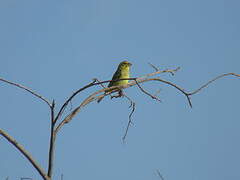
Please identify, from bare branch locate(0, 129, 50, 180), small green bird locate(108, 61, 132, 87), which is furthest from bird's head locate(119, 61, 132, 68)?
bare branch locate(0, 129, 50, 180)

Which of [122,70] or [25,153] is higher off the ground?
[122,70]

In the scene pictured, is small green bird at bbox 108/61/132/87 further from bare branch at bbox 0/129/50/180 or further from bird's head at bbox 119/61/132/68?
bare branch at bbox 0/129/50/180

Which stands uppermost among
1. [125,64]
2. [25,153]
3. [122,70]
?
[125,64]

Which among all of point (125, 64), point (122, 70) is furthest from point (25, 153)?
point (125, 64)

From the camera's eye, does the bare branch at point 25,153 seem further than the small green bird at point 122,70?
No

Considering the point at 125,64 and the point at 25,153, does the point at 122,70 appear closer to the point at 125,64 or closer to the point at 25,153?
the point at 125,64

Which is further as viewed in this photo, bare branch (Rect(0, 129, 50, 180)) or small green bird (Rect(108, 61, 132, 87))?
small green bird (Rect(108, 61, 132, 87))

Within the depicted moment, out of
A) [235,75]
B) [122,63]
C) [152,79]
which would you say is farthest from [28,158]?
[122,63]

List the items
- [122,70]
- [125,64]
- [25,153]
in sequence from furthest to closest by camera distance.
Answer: [125,64]
[122,70]
[25,153]

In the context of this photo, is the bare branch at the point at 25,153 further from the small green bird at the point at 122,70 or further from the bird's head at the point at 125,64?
the bird's head at the point at 125,64

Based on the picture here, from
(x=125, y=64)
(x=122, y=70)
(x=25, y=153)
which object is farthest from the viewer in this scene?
(x=125, y=64)

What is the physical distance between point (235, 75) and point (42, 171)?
5.29 feet

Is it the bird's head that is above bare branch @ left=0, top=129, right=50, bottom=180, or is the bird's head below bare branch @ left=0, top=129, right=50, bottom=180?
above

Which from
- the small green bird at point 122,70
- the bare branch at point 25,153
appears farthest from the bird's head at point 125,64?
the bare branch at point 25,153
